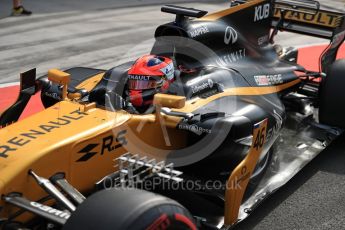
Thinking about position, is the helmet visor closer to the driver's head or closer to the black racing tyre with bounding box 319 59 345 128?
the driver's head

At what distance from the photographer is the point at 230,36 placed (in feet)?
20.0

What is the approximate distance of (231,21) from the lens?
244 inches

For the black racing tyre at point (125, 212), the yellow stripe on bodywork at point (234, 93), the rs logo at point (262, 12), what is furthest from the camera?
the rs logo at point (262, 12)

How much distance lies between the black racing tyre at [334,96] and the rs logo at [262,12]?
1.02 metres

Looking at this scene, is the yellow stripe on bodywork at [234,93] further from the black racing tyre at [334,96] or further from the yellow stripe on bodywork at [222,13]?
the yellow stripe on bodywork at [222,13]

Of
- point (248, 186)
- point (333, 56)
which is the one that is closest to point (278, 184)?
point (248, 186)

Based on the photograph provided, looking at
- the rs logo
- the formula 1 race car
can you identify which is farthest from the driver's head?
the rs logo

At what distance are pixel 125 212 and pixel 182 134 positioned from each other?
1.97 m

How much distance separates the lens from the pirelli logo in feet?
23.0

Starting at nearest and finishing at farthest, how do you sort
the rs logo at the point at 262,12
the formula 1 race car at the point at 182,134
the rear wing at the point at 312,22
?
the formula 1 race car at the point at 182,134, the rs logo at the point at 262,12, the rear wing at the point at 312,22

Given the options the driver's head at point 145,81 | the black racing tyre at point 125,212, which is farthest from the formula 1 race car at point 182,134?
the driver's head at point 145,81

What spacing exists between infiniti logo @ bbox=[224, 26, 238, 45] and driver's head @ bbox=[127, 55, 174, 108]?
129cm

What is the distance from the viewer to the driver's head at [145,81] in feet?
16.0

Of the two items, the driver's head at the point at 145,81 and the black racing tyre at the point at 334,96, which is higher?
the driver's head at the point at 145,81
